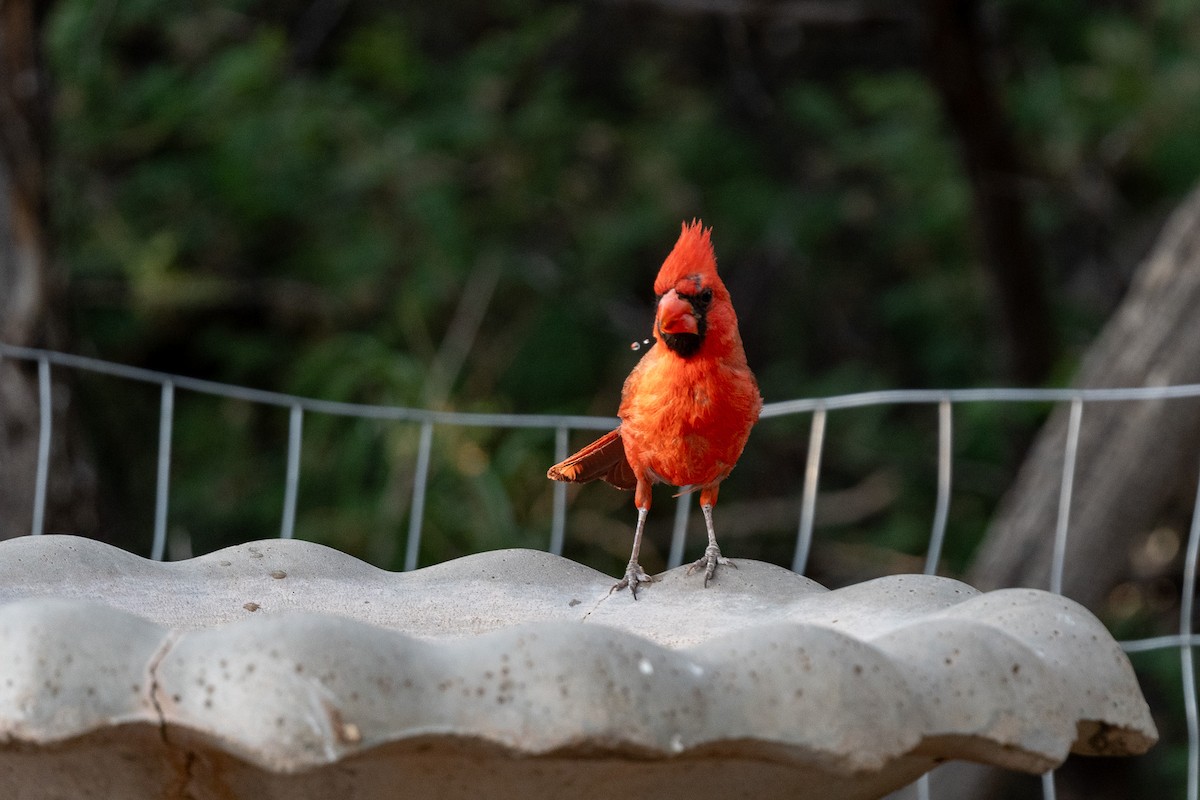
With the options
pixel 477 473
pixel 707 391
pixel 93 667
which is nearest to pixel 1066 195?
pixel 477 473

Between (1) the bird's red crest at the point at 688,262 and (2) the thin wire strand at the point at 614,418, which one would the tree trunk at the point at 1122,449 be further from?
(1) the bird's red crest at the point at 688,262

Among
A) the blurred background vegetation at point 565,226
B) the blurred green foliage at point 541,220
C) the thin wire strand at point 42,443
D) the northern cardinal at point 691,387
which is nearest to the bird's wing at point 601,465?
the northern cardinal at point 691,387

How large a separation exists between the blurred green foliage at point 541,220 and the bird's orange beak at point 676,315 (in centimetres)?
292

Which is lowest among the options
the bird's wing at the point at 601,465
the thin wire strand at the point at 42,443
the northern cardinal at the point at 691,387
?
the thin wire strand at the point at 42,443

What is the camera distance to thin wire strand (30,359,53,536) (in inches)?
131

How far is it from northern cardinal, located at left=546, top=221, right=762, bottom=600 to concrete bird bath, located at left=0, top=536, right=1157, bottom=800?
0.59 m

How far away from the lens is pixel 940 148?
609 centimetres

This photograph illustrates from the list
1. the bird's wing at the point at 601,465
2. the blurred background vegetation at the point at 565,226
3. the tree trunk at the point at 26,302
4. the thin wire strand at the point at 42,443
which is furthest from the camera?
the blurred background vegetation at the point at 565,226

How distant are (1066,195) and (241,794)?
5.26m

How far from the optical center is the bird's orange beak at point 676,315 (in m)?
2.06

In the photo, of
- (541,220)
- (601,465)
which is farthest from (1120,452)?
(541,220)

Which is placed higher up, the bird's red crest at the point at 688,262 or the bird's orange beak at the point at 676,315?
the bird's red crest at the point at 688,262

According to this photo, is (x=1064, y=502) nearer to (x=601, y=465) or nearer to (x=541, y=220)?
(x=601, y=465)

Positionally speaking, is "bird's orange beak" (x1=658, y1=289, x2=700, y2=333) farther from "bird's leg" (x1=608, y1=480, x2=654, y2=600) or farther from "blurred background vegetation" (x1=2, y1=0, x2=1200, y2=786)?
"blurred background vegetation" (x1=2, y1=0, x2=1200, y2=786)
